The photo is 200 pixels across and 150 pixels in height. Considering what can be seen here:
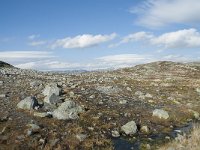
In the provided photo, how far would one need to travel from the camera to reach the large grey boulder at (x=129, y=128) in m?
27.1

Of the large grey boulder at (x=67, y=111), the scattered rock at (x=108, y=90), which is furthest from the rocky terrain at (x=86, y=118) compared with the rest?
the scattered rock at (x=108, y=90)

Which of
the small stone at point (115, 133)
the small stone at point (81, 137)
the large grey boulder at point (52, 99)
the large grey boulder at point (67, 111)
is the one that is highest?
the large grey boulder at point (52, 99)

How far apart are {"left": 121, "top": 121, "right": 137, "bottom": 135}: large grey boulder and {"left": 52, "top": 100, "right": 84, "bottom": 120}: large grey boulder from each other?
14.0 ft

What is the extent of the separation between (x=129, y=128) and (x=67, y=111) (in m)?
5.54

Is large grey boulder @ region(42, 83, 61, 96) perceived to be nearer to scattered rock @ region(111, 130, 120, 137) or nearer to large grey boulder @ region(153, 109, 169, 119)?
scattered rock @ region(111, 130, 120, 137)

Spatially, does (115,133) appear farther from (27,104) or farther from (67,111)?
(27,104)

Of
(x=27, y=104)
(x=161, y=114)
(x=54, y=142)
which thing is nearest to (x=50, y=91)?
(x=27, y=104)

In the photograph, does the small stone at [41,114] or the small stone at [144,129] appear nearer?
the small stone at [41,114]

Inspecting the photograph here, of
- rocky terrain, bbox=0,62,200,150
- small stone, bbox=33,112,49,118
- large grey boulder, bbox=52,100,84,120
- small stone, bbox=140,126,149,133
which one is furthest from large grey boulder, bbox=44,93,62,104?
small stone, bbox=140,126,149,133

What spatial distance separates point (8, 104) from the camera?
29562 mm

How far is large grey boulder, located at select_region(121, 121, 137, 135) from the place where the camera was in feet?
89.0

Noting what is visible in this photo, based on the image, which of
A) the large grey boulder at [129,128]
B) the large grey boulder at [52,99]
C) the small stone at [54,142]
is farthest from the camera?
the large grey boulder at [52,99]

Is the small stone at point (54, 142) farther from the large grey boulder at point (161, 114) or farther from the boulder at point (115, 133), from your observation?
the large grey boulder at point (161, 114)

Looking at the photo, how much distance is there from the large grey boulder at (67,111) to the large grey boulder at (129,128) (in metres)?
4.28
